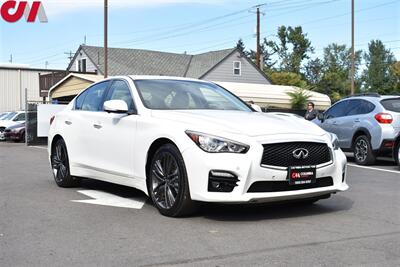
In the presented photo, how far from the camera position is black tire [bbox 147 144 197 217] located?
5727 mm

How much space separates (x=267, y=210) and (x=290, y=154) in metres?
0.97

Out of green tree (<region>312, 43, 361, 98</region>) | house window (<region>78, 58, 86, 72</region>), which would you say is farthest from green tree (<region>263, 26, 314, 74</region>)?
house window (<region>78, 58, 86, 72</region>)

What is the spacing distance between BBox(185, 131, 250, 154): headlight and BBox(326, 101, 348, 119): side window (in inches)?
327

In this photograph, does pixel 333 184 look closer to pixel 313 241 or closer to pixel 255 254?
pixel 313 241

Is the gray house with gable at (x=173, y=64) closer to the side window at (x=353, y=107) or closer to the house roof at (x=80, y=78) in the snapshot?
the house roof at (x=80, y=78)

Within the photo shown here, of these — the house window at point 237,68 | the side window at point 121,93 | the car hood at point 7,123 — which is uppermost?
the house window at point 237,68

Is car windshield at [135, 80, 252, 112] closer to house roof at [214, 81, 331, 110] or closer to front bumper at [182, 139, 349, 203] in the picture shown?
front bumper at [182, 139, 349, 203]

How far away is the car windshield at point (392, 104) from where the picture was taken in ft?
39.1

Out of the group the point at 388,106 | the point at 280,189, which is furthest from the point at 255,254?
the point at 388,106

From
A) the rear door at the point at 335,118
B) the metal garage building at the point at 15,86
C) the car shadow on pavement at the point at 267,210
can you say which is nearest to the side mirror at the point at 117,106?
the car shadow on pavement at the point at 267,210

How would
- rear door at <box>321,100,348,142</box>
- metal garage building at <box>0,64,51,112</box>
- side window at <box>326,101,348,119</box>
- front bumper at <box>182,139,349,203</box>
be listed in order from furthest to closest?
metal garage building at <box>0,64,51,112</box> → side window at <box>326,101,348,119</box> → rear door at <box>321,100,348,142</box> → front bumper at <box>182,139,349,203</box>

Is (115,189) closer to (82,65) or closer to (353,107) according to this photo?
(353,107)

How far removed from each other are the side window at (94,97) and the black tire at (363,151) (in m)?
6.50

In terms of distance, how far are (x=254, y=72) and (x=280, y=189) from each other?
39527mm
